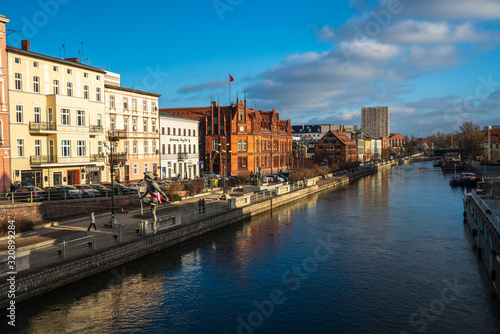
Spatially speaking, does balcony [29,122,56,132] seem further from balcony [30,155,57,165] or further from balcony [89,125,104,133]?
balcony [89,125,104,133]

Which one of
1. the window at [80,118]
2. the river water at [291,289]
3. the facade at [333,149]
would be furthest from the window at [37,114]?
the facade at [333,149]

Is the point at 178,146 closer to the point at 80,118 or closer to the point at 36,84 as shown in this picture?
the point at 80,118

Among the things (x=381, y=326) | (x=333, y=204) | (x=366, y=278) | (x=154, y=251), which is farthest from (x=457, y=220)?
(x=154, y=251)

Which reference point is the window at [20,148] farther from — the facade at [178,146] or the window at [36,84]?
the facade at [178,146]

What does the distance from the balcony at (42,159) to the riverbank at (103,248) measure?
1168cm

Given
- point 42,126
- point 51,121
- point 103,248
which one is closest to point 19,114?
point 42,126

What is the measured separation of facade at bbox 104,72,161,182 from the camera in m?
48.8

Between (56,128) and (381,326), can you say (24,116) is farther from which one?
(381,326)

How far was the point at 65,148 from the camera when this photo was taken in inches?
1580

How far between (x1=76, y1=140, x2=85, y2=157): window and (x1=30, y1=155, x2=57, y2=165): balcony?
3.04 metres

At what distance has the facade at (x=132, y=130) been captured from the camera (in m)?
48.8

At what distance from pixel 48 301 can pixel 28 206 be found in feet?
40.5

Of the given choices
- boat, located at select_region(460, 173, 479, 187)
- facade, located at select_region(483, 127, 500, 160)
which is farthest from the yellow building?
facade, located at select_region(483, 127, 500, 160)

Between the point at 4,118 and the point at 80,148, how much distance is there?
8486 mm
